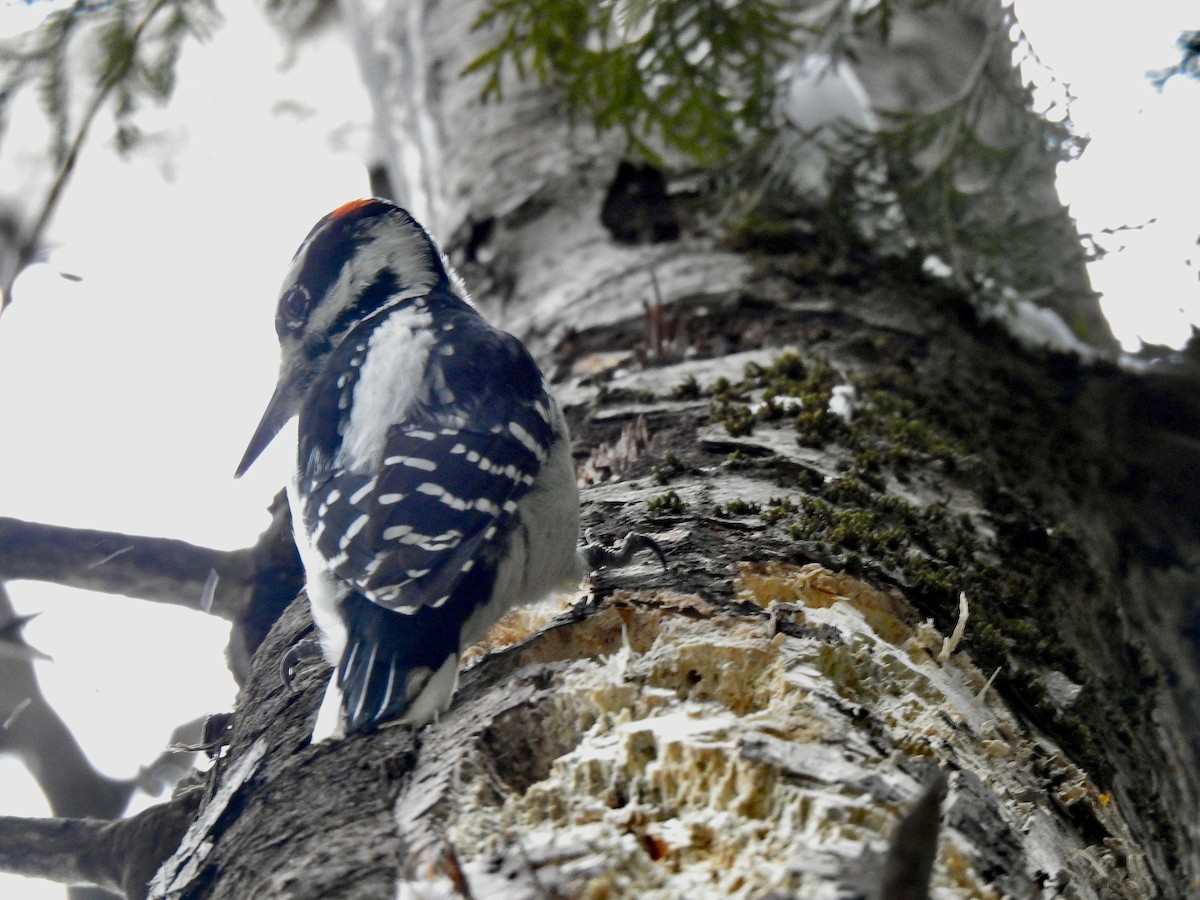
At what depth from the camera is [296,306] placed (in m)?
2.66

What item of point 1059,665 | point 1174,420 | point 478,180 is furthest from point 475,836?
point 478,180

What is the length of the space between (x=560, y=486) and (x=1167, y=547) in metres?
1.53

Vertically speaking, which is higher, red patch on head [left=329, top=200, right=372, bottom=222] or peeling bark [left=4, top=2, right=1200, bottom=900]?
red patch on head [left=329, top=200, right=372, bottom=222]

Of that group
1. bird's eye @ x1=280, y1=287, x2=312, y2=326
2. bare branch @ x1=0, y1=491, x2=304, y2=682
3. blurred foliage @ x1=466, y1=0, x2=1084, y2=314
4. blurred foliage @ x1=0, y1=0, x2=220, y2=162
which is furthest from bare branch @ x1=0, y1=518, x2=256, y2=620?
blurred foliage @ x1=466, y1=0, x2=1084, y2=314

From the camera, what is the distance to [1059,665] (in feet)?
6.38

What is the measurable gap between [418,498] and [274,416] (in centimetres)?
89

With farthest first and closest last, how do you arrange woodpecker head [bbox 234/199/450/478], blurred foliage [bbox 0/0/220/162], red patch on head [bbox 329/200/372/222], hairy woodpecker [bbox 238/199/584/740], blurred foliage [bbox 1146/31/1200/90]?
blurred foliage [bbox 0/0/220/162] < red patch on head [bbox 329/200/372/222] < woodpecker head [bbox 234/199/450/478] < blurred foliage [bbox 1146/31/1200/90] < hairy woodpecker [bbox 238/199/584/740]

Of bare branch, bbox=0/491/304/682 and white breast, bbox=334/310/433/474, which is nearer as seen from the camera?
white breast, bbox=334/310/433/474

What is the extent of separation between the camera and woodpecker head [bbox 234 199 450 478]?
2629mm

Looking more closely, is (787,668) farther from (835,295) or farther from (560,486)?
(835,295)

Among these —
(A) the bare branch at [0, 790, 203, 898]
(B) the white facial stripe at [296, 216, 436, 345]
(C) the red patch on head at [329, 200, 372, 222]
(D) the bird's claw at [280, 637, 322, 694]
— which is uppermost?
(C) the red patch on head at [329, 200, 372, 222]

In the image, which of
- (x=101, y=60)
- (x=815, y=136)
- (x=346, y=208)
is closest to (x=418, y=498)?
(x=346, y=208)

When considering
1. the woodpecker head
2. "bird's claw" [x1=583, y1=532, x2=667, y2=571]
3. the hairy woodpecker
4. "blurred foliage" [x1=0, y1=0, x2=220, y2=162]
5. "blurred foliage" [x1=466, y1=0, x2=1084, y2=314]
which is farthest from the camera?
"blurred foliage" [x1=0, y1=0, x2=220, y2=162]

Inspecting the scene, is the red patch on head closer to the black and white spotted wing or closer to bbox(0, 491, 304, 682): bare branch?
the black and white spotted wing
